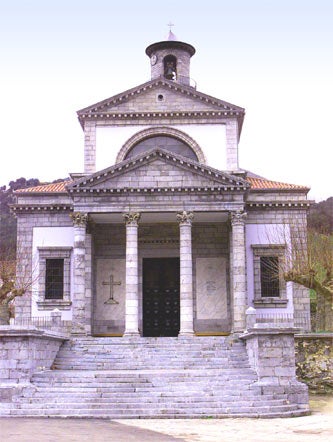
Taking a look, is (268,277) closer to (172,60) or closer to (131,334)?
(131,334)

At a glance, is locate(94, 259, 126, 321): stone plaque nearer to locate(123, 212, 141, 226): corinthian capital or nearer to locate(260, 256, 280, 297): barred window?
locate(123, 212, 141, 226): corinthian capital

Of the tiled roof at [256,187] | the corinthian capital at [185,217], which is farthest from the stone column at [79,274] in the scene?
the corinthian capital at [185,217]

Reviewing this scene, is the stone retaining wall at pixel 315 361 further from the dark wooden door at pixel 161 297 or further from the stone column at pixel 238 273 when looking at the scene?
the dark wooden door at pixel 161 297

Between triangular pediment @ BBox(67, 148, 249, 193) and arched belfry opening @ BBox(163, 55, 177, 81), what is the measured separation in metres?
10.3

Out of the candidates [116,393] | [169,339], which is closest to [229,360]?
[169,339]

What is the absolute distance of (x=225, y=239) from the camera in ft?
108

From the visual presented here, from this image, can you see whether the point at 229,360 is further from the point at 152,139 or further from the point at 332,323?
the point at 152,139

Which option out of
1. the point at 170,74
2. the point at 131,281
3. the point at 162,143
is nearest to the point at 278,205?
the point at 162,143

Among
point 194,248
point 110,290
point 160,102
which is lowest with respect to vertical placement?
point 110,290

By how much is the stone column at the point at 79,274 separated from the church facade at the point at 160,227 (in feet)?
0.15

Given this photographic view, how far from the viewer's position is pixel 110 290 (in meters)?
32.7

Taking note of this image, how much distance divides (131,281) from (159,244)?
518cm

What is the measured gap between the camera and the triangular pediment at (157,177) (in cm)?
2902

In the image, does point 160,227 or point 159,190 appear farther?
point 160,227
